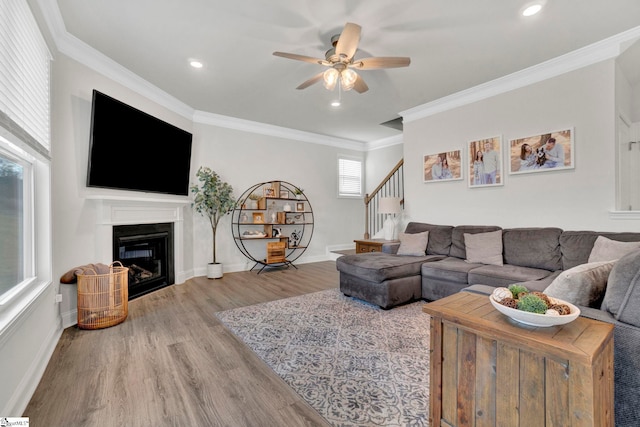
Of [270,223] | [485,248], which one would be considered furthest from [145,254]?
[485,248]

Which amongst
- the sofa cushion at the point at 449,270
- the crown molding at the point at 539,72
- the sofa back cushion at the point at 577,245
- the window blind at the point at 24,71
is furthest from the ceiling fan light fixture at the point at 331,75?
the sofa back cushion at the point at 577,245

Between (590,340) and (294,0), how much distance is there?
2769 mm

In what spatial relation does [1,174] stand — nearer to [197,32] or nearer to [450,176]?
[197,32]

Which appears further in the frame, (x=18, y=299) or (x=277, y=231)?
(x=277, y=231)

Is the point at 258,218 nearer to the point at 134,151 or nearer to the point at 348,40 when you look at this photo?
the point at 134,151

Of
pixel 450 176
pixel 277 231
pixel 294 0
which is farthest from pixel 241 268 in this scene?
pixel 294 0

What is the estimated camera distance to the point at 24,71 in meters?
1.91

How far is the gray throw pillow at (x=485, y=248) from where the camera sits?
338 centimetres

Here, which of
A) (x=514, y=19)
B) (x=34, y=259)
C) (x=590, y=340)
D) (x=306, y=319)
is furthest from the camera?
(x=306, y=319)

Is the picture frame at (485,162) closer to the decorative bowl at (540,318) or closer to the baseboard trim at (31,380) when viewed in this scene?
the decorative bowl at (540,318)

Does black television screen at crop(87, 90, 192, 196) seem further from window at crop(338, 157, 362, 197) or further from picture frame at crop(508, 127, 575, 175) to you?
picture frame at crop(508, 127, 575, 175)

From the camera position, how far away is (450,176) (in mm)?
4281

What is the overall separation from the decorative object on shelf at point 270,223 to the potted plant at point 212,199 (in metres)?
0.40

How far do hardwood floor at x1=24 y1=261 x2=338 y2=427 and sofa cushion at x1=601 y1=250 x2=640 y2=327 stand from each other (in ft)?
5.01
